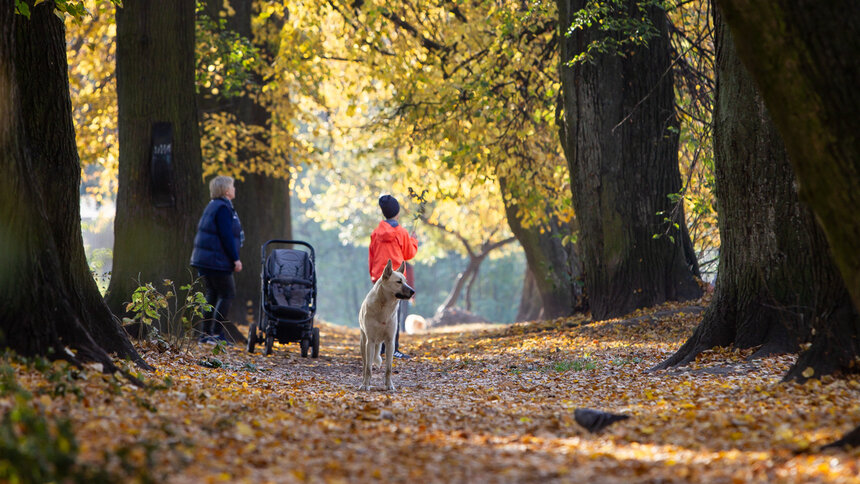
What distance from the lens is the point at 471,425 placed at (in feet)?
18.8

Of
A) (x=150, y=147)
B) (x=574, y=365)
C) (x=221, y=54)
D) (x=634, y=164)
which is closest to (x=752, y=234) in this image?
(x=574, y=365)

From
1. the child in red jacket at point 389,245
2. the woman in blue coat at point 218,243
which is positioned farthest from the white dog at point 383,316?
the woman in blue coat at point 218,243

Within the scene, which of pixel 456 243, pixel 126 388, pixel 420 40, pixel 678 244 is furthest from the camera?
pixel 456 243

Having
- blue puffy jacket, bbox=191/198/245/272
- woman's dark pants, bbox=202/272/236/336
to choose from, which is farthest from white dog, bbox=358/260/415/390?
woman's dark pants, bbox=202/272/236/336

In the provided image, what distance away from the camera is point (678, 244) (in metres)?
12.9

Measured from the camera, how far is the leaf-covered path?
4.07 meters

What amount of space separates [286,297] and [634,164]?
5724 millimetres

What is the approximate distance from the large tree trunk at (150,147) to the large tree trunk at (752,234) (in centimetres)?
663

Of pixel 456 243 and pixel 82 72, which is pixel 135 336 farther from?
pixel 456 243

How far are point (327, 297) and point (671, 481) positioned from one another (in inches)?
2339

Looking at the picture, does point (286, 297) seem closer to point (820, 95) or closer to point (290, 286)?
point (290, 286)

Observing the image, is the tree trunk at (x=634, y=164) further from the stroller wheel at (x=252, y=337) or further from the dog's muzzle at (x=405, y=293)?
the dog's muzzle at (x=405, y=293)

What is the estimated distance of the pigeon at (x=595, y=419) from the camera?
17.8ft

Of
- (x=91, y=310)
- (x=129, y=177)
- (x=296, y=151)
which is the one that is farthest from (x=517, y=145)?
(x=91, y=310)
